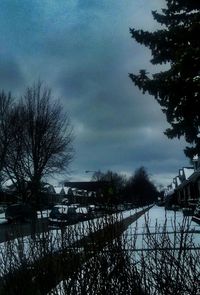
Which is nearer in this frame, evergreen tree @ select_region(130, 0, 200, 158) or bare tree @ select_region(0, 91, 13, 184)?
evergreen tree @ select_region(130, 0, 200, 158)

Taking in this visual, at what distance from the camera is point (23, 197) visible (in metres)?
36.4

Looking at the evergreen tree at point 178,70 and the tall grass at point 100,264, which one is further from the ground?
the evergreen tree at point 178,70

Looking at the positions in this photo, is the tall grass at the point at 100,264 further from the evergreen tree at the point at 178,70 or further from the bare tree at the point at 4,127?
the bare tree at the point at 4,127

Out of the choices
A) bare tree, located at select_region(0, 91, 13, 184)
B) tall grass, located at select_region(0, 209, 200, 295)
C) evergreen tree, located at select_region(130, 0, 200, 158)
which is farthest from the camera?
bare tree, located at select_region(0, 91, 13, 184)

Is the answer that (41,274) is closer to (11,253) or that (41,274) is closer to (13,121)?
(11,253)

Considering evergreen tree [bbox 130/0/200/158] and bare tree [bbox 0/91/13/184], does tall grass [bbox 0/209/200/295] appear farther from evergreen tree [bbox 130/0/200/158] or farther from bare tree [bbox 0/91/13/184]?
bare tree [bbox 0/91/13/184]

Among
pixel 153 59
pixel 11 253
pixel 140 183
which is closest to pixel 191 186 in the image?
pixel 153 59

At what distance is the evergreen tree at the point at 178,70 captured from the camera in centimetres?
1686

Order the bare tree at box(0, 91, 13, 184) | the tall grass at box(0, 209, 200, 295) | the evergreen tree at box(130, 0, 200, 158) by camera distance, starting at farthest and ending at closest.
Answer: the bare tree at box(0, 91, 13, 184)
the evergreen tree at box(130, 0, 200, 158)
the tall grass at box(0, 209, 200, 295)

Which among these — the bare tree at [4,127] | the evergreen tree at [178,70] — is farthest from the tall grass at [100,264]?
the bare tree at [4,127]

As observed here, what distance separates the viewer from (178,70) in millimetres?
16828

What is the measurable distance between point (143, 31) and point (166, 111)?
367 centimetres

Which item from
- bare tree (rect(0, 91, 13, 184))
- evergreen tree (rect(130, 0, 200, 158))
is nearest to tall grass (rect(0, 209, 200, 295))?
evergreen tree (rect(130, 0, 200, 158))

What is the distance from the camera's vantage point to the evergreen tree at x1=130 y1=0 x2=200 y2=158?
55.3 ft
